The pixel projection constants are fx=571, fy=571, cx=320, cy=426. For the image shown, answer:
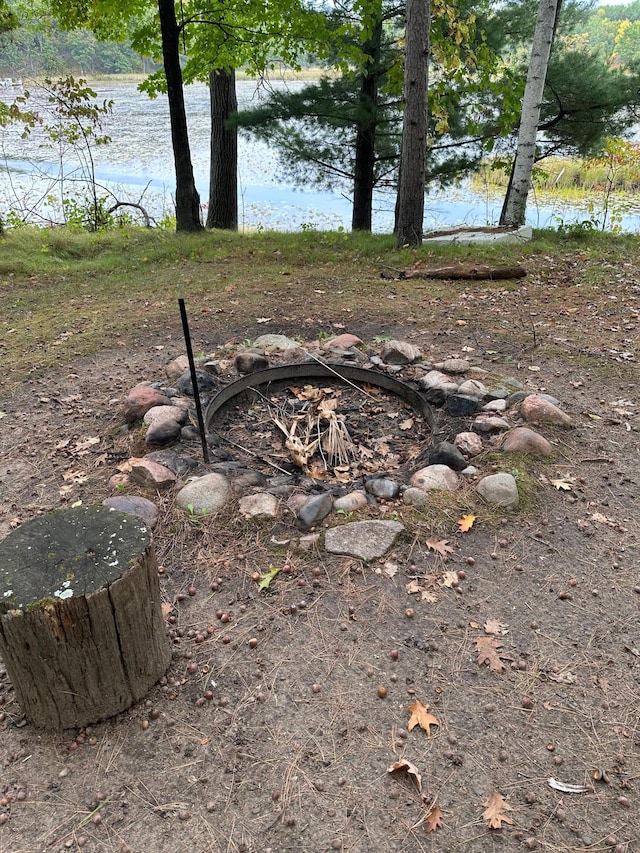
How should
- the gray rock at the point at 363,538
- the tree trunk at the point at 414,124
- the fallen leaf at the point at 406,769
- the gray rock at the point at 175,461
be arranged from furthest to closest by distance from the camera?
the tree trunk at the point at 414,124, the gray rock at the point at 175,461, the gray rock at the point at 363,538, the fallen leaf at the point at 406,769

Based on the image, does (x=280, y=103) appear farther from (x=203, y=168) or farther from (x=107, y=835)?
(x=203, y=168)

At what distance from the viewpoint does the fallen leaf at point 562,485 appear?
315cm

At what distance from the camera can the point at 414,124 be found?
22.6ft

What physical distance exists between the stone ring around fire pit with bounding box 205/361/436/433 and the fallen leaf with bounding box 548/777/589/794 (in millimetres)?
2336

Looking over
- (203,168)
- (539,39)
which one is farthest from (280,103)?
(203,168)

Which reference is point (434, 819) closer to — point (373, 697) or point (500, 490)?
point (373, 697)

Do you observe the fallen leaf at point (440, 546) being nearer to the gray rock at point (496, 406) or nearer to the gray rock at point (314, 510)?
the gray rock at point (314, 510)

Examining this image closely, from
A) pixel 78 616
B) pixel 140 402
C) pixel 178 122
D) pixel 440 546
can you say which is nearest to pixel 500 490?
pixel 440 546

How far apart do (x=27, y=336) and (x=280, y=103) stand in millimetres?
5503

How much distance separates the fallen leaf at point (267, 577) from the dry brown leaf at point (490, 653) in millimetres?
918

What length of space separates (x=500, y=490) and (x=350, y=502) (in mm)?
798

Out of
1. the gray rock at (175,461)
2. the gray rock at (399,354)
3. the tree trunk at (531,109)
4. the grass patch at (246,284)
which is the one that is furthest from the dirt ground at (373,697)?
the tree trunk at (531,109)

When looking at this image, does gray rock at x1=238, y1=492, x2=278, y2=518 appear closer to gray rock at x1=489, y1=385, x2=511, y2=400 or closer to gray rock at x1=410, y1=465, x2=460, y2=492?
gray rock at x1=410, y1=465, x2=460, y2=492

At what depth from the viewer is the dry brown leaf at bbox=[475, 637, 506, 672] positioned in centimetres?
219
